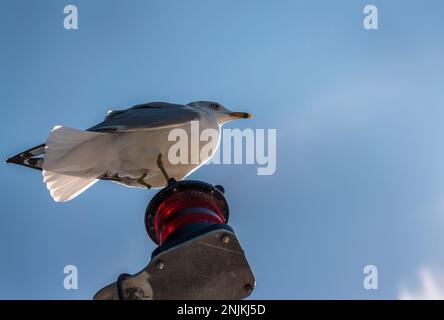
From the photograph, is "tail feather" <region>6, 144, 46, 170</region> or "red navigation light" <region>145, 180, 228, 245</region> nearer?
"red navigation light" <region>145, 180, 228, 245</region>

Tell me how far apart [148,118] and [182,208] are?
1441 millimetres

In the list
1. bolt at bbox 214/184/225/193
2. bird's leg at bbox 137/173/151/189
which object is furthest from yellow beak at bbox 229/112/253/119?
bolt at bbox 214/184/225/193

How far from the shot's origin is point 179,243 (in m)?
1.68

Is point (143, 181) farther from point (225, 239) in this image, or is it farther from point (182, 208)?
point (225, 239)

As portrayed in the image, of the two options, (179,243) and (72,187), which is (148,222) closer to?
(179,243)

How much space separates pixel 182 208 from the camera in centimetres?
205

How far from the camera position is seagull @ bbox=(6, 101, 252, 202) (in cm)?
335

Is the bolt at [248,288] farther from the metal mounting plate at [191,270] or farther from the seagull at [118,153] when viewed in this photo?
the seagull at [118,153]

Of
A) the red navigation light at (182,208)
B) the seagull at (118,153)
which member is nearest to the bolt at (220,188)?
the red navigation light at (182,208)

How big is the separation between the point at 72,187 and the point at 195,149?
0.79 metres

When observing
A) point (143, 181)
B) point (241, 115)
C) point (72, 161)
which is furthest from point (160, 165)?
point (241, 115)

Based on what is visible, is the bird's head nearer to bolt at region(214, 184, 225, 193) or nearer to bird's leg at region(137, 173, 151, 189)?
bird's leg at region(137, 173, 151, 189)
